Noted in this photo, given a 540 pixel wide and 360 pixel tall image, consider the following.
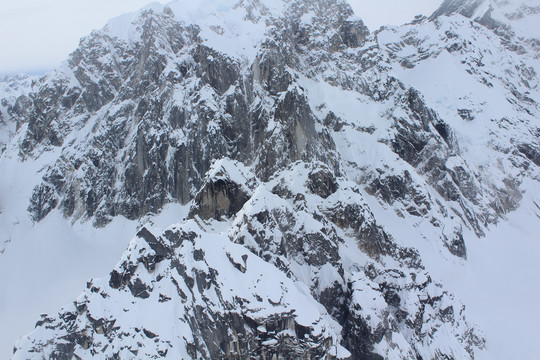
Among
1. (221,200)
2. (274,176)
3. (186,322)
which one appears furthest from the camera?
(274,176)

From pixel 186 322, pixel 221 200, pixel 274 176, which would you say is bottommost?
pixel 274 176

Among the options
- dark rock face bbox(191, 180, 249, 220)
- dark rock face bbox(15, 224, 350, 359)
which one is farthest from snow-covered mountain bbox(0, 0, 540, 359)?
dark rock face bbox(191, 180, 249, 220)

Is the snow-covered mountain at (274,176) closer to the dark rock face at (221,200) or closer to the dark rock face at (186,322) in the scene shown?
the dark rock face at (186,322)

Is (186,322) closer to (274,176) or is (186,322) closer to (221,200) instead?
(221,200)

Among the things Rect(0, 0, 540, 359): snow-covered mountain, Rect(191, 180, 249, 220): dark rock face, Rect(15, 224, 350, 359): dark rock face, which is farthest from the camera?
Rect(191, 180, 249, 220): dark rock face

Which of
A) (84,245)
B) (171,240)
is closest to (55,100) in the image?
(84,245)

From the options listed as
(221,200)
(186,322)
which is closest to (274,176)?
(221,200)

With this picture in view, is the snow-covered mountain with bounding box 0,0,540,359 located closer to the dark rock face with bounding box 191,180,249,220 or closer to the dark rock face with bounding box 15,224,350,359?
the dark rock face with bounding box 15,224,350,359

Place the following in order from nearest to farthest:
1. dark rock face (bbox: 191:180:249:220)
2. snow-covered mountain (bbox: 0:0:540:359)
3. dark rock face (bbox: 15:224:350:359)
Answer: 1. dark rock face (bbox: 15:224:350:359)
2. snow-covered mountain (bbox: 0:0:540:359)
3. dark rock face (bbox: 191:180:249:220)

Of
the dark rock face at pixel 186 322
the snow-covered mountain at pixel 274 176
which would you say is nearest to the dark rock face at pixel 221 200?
the snow-covered mountain at pixel 274 176
